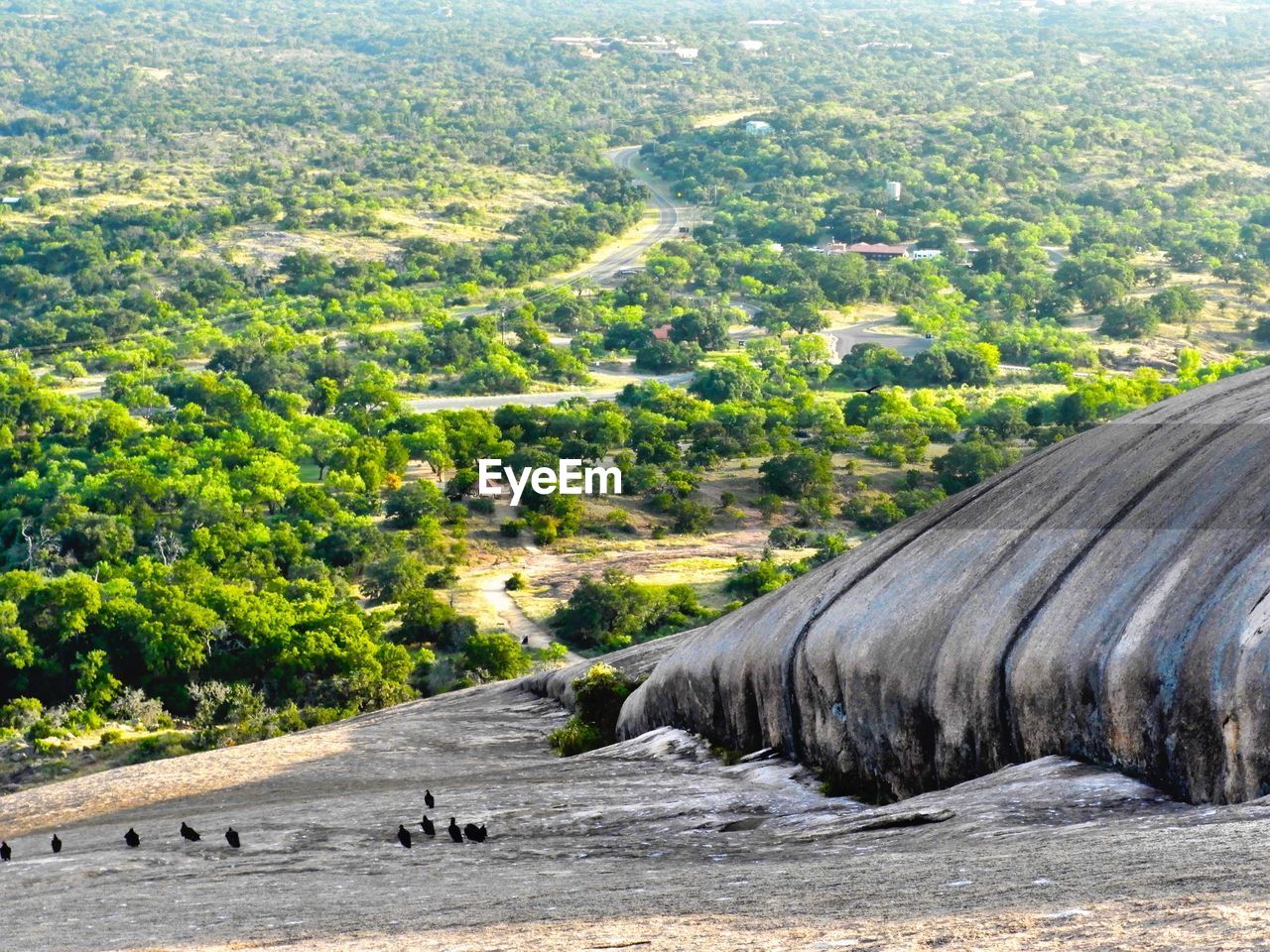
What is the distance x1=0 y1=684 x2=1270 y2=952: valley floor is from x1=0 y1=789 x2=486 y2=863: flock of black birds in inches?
4.4

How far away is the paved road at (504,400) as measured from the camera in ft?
236

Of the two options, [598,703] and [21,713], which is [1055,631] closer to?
[598,703]

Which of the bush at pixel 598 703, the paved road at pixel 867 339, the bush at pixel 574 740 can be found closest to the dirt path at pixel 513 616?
the bush at pixel 598 703

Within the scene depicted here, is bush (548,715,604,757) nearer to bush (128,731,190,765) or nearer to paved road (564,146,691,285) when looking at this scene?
bush (128,731,190,765)

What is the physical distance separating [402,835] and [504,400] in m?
59.3

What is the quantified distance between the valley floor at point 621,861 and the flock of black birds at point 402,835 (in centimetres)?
11

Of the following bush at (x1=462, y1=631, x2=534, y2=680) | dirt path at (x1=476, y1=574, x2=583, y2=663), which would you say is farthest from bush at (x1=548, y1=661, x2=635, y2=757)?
dirt path at (x1=476, y1=574, x2=583, y2=663)

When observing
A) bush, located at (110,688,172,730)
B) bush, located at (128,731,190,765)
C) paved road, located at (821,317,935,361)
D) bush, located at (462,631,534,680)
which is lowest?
bush, located at (128,731,190,765)

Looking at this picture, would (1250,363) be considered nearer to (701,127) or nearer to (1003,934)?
(1003,934)

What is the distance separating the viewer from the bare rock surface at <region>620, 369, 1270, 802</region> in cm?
1206

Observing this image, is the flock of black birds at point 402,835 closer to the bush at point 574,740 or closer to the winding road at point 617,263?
the bush at point 574,740

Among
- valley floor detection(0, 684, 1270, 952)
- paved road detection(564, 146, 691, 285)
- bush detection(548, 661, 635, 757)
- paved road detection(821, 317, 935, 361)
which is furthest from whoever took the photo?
paved road detection(564, 146, 691, 285)

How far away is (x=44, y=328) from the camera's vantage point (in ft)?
282

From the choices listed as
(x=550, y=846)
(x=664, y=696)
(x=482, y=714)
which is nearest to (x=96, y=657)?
(x=482, y=714)
